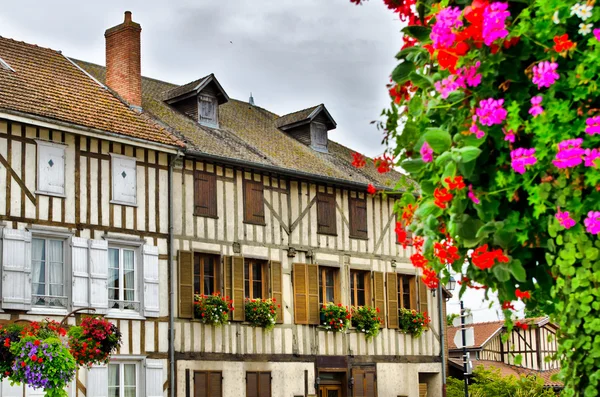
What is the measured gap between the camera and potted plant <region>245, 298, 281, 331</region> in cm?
2253

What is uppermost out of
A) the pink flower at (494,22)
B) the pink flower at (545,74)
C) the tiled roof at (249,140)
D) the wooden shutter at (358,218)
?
the tiled roof at (249,140)

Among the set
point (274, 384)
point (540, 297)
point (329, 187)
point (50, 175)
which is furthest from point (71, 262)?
point (540, 297)

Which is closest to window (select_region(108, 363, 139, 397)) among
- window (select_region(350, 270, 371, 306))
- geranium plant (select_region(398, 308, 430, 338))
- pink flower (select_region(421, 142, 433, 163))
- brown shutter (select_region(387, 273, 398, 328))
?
window (select_region(350, 270, 371, 306))

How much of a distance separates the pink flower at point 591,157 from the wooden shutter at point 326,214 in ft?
67.1

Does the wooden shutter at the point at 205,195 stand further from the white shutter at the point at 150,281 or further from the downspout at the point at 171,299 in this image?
the white shutter at the point at 150,281

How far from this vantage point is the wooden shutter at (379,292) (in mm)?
25781

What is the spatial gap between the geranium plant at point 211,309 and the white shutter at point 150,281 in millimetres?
1026

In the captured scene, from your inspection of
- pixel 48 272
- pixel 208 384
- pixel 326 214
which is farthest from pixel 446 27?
pixel 326 214

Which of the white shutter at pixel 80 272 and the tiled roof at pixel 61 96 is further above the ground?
the tiled roof at pixel 61 96

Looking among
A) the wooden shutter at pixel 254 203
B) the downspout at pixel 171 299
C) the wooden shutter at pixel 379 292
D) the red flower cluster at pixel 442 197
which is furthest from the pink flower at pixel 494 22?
the wooden shutter at pixel 379 292

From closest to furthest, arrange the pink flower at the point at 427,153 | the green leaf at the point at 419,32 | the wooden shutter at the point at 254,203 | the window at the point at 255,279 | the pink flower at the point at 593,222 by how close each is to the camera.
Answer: the pink flower at the point at 593,222
the pink flower at the point at 427,153
the green leaf at the point at 419,32
the window at the point at 255,279
the wooden shutter at the point at 254,203

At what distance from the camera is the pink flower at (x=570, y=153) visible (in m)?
4.51

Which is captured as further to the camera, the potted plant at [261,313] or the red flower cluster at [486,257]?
the potted plant at [261,313]

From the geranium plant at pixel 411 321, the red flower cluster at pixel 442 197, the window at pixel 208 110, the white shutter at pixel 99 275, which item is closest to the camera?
the red flower cluster at pixel 442 197
